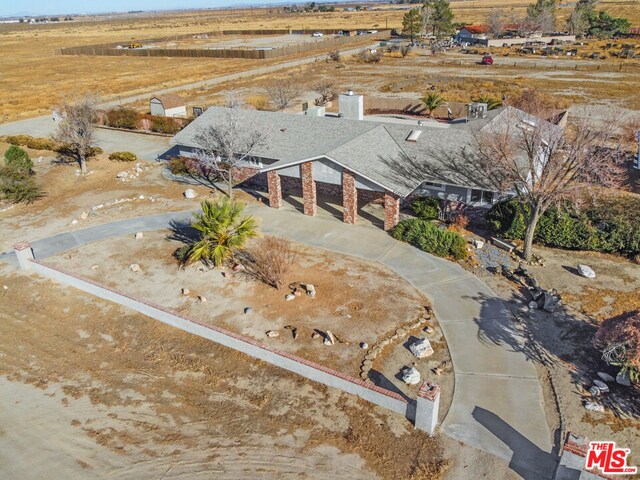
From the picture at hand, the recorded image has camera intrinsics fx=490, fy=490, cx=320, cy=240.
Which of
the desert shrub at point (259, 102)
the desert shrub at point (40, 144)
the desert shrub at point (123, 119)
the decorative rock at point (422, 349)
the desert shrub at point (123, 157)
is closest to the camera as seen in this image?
the decorative rock at point (422, 349)

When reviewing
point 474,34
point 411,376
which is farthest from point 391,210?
point 474,34

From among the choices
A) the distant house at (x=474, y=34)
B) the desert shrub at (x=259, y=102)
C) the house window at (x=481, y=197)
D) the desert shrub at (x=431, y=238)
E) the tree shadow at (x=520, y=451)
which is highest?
the distant house at (x=474, y=34)

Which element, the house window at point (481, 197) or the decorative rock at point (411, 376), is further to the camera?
the house window at point (481, 197)

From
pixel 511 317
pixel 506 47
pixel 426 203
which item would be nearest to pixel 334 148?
pixel 426 203

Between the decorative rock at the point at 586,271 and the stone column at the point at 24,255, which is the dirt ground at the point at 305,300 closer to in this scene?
Result: the stone column at the point at 24,255

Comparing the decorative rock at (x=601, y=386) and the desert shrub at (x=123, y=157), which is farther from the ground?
the desert shrub at (x=123, y=157)

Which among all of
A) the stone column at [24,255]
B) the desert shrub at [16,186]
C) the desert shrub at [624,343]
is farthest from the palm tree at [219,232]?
the desert shrub at [16,186]

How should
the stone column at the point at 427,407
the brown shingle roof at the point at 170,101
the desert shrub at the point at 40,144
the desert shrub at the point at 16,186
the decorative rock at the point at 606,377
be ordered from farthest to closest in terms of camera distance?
1. the brown shingle roof at the point at 170,101
2. the desert shrub at the point at 40,144
3. the desert shrub at the point at 16,186
4. the decorative rock at the point at 606,377
5. the stone column at the point at 427,407
